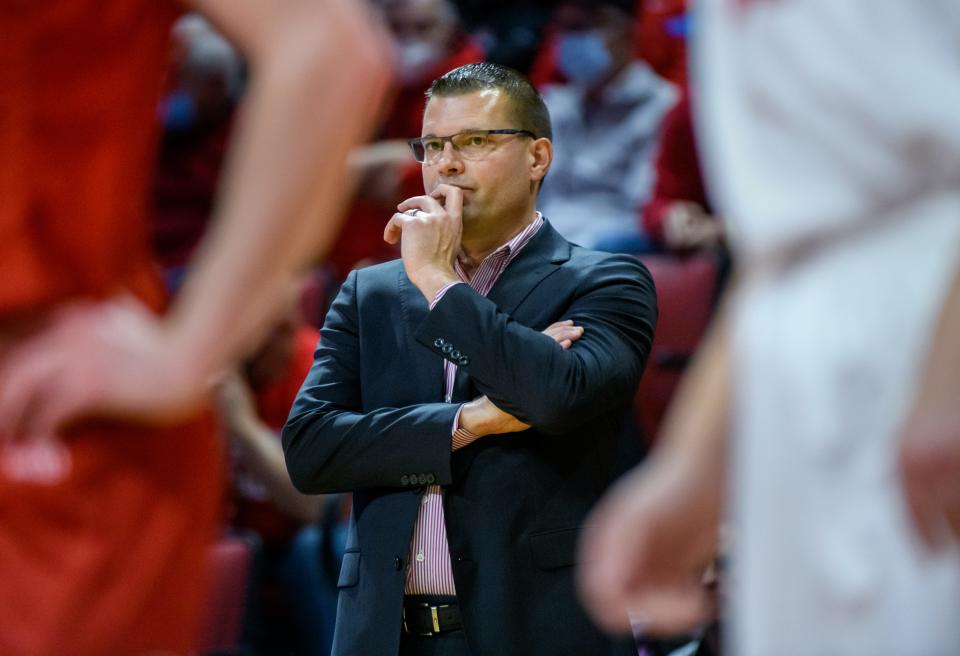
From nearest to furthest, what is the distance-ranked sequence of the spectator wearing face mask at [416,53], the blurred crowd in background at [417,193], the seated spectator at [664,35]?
1. the blurred crowd in background at [417,193]
2. the spectator wearing face mask at [416,53]
3. the seated spectator at [664,35]

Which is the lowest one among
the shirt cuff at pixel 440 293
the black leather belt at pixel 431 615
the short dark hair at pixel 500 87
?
the black leather belt at pixel 431 615

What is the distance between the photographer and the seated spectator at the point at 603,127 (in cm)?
A: 672

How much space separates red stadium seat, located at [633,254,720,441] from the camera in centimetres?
550

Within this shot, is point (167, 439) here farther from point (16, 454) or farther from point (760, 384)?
point (760, 384)

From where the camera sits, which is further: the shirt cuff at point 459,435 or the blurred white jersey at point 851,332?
the shirt cuff at point 459,435

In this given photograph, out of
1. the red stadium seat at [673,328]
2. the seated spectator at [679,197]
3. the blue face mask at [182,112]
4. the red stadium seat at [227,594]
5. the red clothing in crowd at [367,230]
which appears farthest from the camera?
the red clothing in crowd at [367,230]

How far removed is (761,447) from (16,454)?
746 millimetres

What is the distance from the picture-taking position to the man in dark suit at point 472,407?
11.1 ft

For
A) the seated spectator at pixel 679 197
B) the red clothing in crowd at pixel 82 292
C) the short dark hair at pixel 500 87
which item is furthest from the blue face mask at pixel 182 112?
the red clothing in crowd at pixel 82 292

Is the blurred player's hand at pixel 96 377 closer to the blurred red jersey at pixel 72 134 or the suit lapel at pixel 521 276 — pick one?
the blurred red jersey at pixel 72 134

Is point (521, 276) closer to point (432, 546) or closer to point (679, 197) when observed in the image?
point (432, 546)

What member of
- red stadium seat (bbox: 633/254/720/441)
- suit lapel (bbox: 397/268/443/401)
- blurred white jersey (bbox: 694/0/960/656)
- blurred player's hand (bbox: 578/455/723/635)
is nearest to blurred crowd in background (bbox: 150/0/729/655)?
red stadium seat (bbox: 633/254/720/441)

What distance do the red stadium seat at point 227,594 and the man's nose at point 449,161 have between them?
151 cm

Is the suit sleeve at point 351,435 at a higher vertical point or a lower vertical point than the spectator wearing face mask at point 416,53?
lower
